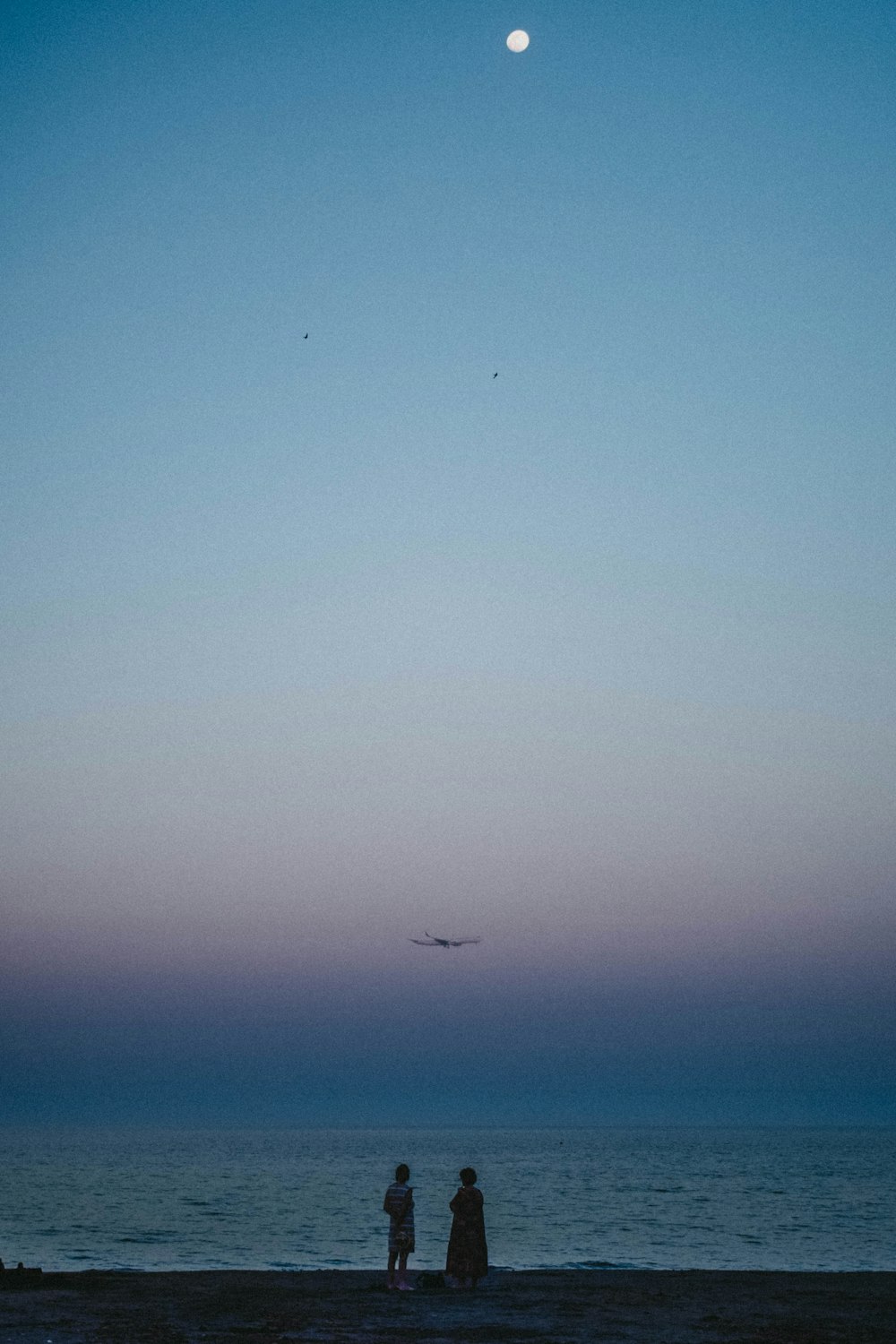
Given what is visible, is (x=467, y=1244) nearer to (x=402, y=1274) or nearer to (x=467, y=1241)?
(x=467, y=1241)

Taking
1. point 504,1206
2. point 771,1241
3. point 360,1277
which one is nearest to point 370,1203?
point 504,1206

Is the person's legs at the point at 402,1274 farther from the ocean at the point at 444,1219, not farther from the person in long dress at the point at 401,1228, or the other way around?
the ocean at the point at 444,1219

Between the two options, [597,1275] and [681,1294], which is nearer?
[681,1294]

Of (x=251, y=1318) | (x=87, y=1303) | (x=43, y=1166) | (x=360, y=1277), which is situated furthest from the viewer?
(x=43, y=1166)

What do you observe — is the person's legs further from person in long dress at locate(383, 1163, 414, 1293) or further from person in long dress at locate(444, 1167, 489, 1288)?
person in long dress at locate(444, 1167, 489, 1288)

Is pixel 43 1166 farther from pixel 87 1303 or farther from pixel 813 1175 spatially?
pixel 87 1303

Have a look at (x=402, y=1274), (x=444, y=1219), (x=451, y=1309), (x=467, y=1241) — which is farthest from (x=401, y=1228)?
(x=444, y=1219)

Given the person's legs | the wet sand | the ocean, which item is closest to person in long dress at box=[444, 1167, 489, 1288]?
the wet sand
